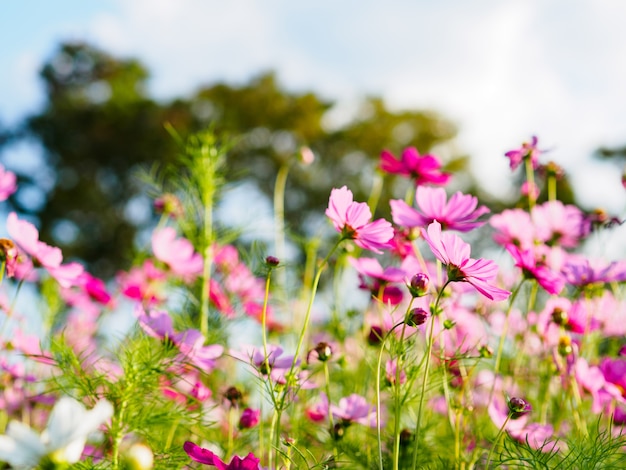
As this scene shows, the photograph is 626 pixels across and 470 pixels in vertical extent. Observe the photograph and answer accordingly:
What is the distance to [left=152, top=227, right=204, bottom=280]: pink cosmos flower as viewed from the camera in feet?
3.33

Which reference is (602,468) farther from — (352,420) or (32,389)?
(32,389)

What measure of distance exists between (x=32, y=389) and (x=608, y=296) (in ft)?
3.08

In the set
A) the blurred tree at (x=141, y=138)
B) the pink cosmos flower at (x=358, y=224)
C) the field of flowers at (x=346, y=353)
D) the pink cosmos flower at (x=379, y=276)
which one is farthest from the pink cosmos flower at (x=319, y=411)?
the blurred tree at (x=141, y=138)

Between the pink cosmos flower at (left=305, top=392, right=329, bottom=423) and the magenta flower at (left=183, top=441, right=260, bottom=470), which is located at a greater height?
the pink cosmos flower at (left=305, top=392, right=329, bottom=423)

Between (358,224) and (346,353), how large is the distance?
0.43m

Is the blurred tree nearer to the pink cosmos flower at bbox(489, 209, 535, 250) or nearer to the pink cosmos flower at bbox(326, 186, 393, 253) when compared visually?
the pink cosmos flower at bbox(489, 209, 535, 250)

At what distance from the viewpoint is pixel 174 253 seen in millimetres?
1035

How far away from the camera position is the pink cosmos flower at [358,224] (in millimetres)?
593

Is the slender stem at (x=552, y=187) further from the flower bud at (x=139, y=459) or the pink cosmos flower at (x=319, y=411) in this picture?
the flower bud at (x=139, y=459)

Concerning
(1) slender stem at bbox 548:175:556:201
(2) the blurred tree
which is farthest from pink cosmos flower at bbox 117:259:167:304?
(2) the blurred tree

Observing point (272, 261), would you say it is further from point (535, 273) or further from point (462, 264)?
point (535, 273)

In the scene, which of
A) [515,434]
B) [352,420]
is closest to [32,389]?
[352,420]

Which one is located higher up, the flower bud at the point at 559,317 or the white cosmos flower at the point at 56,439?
the flower bud at the point at 559,317

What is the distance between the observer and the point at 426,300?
766mm
